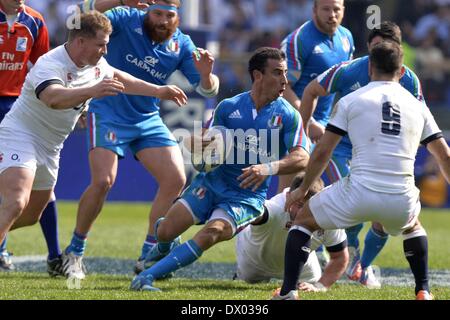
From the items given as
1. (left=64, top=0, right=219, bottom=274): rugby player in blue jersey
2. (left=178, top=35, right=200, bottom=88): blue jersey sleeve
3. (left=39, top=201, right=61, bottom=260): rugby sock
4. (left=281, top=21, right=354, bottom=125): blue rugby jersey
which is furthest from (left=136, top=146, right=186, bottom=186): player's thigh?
(left=281, top=21, right=354, bottom=125): blue rugby jersey

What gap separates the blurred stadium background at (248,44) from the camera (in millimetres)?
15656

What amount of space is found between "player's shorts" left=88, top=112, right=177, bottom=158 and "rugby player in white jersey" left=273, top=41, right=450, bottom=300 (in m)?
2.48

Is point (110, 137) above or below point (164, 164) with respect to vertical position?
above

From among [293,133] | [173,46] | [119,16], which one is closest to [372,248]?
[293,133]

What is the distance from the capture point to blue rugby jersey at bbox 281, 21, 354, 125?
9.34 metres

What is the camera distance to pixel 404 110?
629 cm

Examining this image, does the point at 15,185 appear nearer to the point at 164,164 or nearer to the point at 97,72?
the point at 97,72

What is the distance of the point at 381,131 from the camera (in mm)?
6258

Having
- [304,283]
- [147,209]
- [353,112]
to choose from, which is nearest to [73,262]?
[304,283]

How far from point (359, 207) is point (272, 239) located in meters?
1.52

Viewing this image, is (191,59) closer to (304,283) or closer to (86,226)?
(86,226)

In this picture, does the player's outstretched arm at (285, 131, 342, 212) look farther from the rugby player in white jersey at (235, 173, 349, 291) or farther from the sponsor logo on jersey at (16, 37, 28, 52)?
the sponsor logo on jersey at (16, 37, 28, 52)

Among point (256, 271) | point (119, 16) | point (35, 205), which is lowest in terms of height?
point (256, 271)
